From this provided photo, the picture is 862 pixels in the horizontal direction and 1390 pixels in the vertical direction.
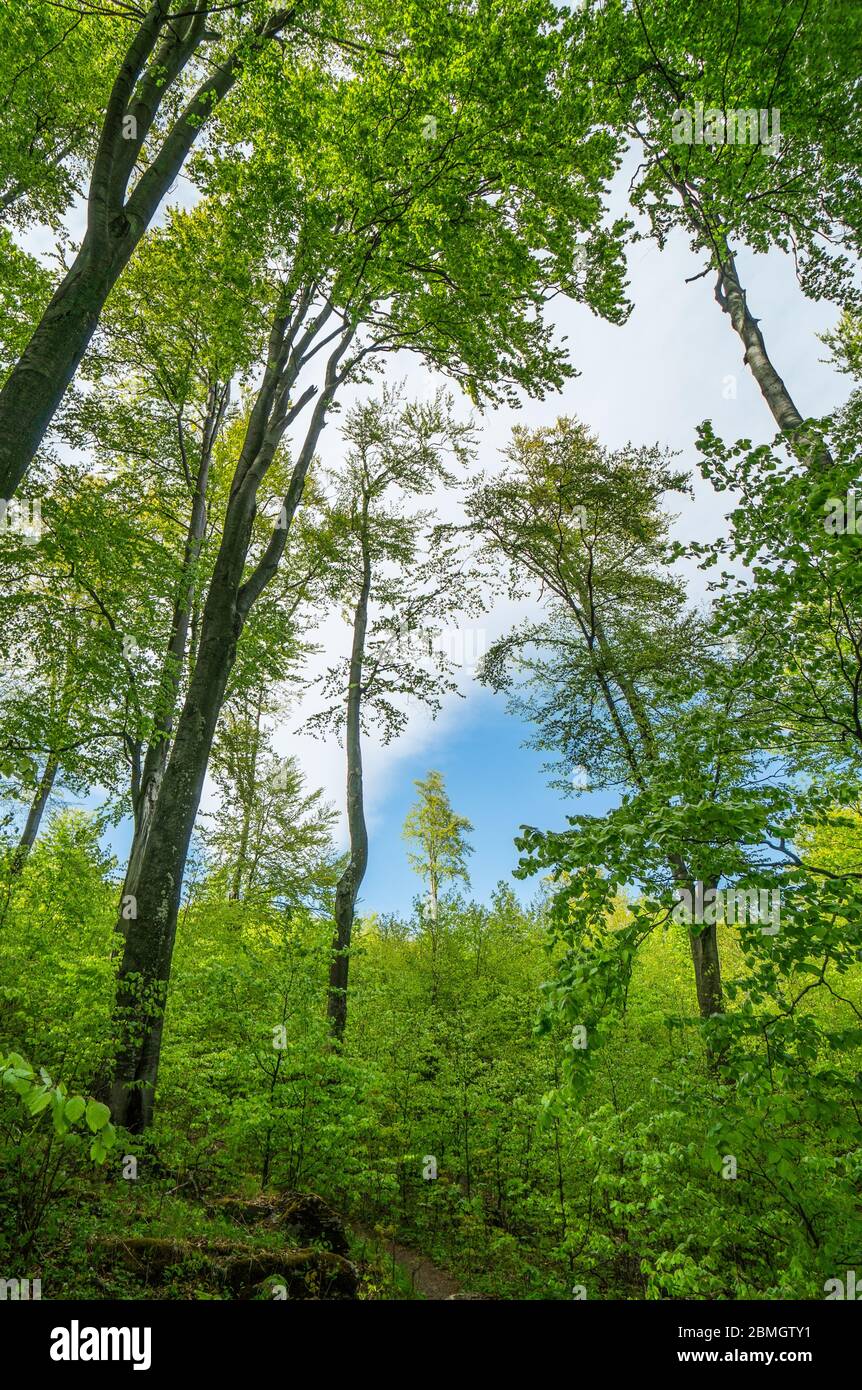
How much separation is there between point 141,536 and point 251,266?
151 inches

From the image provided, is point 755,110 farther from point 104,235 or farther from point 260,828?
point 260,828

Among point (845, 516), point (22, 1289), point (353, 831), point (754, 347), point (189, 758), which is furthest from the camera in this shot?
point (353, 831)

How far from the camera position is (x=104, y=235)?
5.00 metres

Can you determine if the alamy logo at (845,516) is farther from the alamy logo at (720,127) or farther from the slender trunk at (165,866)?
the slender trunk at (165,866)

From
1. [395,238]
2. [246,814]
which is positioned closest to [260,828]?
[246,814]

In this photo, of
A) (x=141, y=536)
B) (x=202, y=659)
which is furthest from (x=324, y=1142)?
(x=141, y=536)

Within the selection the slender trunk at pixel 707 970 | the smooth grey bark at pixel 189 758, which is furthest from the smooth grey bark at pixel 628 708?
the smooth grey bark at pixel 189 758

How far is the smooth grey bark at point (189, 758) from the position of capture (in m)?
5.84

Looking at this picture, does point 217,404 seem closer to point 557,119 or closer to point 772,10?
point 557,119

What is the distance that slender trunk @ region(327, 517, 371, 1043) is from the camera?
387 inches

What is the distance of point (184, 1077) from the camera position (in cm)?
668

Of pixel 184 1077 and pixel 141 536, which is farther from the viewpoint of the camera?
pixel 141 536
